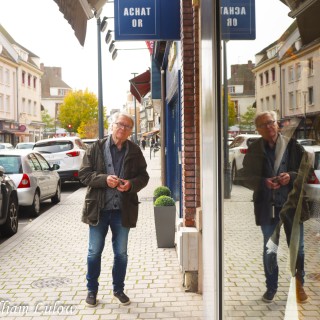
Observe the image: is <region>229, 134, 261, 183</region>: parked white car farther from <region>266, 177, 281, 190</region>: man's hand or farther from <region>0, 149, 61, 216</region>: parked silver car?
<region>0, 149, 61, 216</region>: parked silver car

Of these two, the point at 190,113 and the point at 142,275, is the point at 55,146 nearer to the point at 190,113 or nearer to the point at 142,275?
the point at 142,275

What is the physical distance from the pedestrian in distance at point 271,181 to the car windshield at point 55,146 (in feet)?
50.7

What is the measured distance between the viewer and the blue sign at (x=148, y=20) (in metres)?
6.56

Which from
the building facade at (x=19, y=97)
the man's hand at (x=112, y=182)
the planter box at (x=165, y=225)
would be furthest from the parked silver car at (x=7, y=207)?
the building facade at (x=19, y=97)

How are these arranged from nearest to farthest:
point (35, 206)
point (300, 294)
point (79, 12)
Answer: point (300, 294), point (79, 12), point (35, 206)

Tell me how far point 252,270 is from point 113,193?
2.72m

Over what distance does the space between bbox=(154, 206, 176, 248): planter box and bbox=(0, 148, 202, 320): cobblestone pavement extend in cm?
17

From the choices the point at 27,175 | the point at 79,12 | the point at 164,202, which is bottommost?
the point at 164,202

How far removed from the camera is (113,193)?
4.62 meters

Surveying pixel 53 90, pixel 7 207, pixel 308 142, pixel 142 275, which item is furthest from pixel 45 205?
pixel 53 90

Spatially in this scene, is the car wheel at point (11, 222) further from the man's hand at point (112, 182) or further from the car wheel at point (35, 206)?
the man's hand at point (112, 182)

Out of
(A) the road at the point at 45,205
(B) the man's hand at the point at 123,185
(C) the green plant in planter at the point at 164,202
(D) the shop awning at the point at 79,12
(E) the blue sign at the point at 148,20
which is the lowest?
(A) the road at the point at 45,205

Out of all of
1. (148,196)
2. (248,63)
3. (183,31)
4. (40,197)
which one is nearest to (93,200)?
(183,31)

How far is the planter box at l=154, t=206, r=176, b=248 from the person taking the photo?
668 cm
